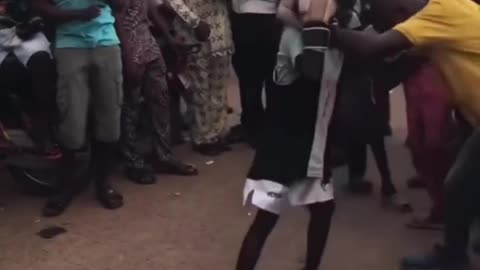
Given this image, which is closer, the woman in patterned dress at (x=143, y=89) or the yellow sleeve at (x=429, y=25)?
the yellow sleeve at (x=429, y=25)

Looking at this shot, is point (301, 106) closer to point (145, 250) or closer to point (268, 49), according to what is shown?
point (145, 250)

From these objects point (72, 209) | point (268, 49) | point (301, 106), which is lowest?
point (72, 209)

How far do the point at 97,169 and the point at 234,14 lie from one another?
61.2 inches

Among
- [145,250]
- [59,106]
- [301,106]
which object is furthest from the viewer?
[59,106]

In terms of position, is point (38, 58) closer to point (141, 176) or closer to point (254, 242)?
point (141, 176)

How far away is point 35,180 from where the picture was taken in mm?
6273

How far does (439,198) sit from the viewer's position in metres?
5.62

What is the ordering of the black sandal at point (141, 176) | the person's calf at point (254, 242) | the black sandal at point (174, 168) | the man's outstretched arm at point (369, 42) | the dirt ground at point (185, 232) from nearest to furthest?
the man's outstretched arm at point (369, 42), the person's calf at point (254, 242), the dirt ground at point (185, 232), the black sandal at point (141, 176), the black sandal at point (174, 168)

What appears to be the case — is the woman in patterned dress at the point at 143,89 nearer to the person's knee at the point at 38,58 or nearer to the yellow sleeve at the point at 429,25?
the person's knee at the point at 38,58

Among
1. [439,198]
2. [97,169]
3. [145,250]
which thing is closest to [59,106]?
[97,169]

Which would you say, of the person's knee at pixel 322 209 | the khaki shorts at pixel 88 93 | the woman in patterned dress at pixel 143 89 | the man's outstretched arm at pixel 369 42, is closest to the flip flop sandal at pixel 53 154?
the khaki shorts at pixel 88 93

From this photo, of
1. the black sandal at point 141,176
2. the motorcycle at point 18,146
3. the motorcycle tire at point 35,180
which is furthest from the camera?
the black sandal at point 141,176

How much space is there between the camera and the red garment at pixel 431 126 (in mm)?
5488

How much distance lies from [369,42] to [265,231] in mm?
984
